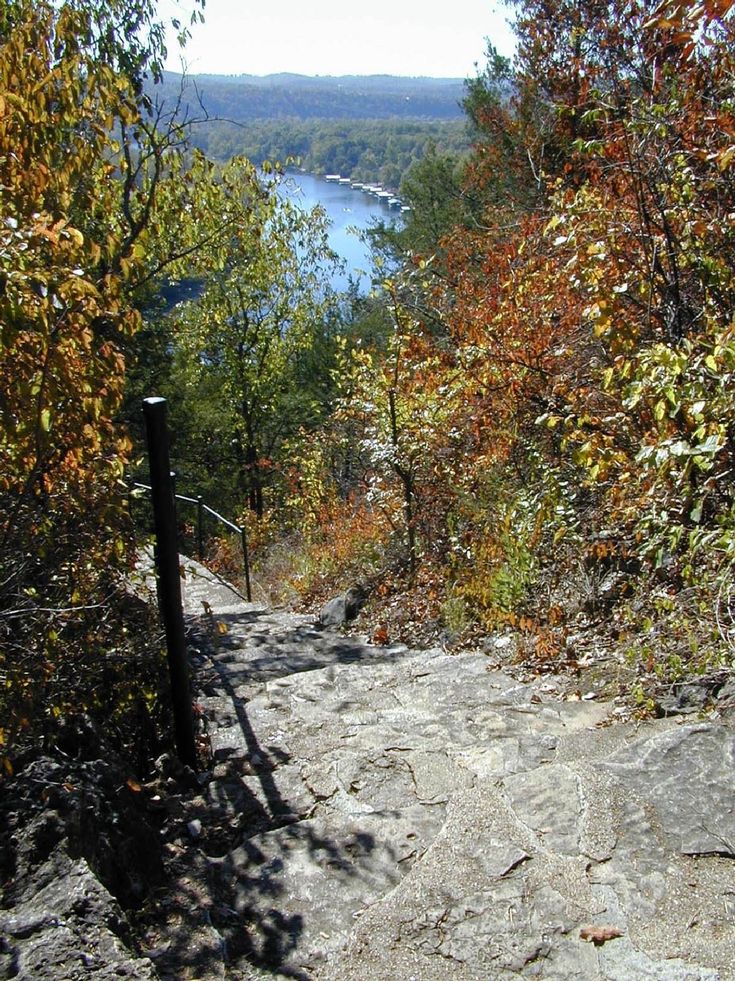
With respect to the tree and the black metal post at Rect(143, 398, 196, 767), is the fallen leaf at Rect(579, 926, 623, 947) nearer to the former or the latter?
the tree

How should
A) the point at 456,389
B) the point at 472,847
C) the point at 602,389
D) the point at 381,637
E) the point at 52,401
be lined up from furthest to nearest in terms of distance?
1. the point at 381,637
2. the point at 456,389
3. the point at 602,389
4. the point at 472,847
5. the point at 52,401

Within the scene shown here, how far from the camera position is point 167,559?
457cm

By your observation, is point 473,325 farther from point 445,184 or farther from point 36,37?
point 445,184

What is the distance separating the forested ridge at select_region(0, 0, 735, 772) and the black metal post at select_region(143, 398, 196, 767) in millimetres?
171

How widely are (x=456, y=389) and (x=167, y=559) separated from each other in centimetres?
391

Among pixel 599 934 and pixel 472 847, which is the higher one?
pixel 599 934

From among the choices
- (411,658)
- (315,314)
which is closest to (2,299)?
(411,658)

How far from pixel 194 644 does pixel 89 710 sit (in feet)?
10.7

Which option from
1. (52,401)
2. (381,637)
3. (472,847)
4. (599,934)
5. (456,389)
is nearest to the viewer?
(599,934)

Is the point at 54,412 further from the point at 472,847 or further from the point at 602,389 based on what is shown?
the point at 602,389

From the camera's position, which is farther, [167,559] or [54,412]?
[167,559]

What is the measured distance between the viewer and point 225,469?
2295 cm

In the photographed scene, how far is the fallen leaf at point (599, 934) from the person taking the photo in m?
2.86

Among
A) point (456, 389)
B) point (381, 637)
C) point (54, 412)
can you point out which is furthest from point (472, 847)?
point (456, 389)
